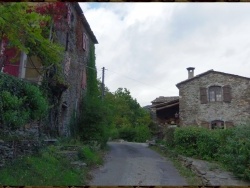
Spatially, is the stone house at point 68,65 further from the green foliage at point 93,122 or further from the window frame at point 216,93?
the window frame at point 216,93

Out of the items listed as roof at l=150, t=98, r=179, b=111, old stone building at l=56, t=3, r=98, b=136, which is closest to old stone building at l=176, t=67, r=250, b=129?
roof at l=150, t=98, r=179, b=111

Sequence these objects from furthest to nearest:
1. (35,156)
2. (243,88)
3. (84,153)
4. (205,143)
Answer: (243,88) < (205,143) < (84,153) < (35,156)

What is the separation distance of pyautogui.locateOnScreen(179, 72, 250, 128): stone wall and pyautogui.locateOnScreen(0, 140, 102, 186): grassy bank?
12565mm

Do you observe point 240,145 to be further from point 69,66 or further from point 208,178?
point 69,66

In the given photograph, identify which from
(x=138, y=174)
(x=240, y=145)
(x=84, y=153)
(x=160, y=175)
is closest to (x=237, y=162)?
(x=240, y=145)

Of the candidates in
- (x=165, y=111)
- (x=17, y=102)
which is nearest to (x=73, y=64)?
(x=17, y=102)

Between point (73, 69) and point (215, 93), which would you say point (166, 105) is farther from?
point (73, 69)

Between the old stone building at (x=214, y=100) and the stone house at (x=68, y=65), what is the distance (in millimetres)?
7130

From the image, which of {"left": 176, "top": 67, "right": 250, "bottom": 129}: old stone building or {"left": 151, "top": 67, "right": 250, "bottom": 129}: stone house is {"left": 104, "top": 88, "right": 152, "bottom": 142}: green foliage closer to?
{"left": 151, "top": 67, "right": 250, "bottom": 129}: stone house

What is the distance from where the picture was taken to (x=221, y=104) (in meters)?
21.5

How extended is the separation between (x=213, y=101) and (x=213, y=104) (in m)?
0.22

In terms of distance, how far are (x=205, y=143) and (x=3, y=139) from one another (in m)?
9.19

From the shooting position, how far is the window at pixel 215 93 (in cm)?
2164

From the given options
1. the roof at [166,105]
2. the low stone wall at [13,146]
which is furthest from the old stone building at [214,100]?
the low stone wall at [13,146]
